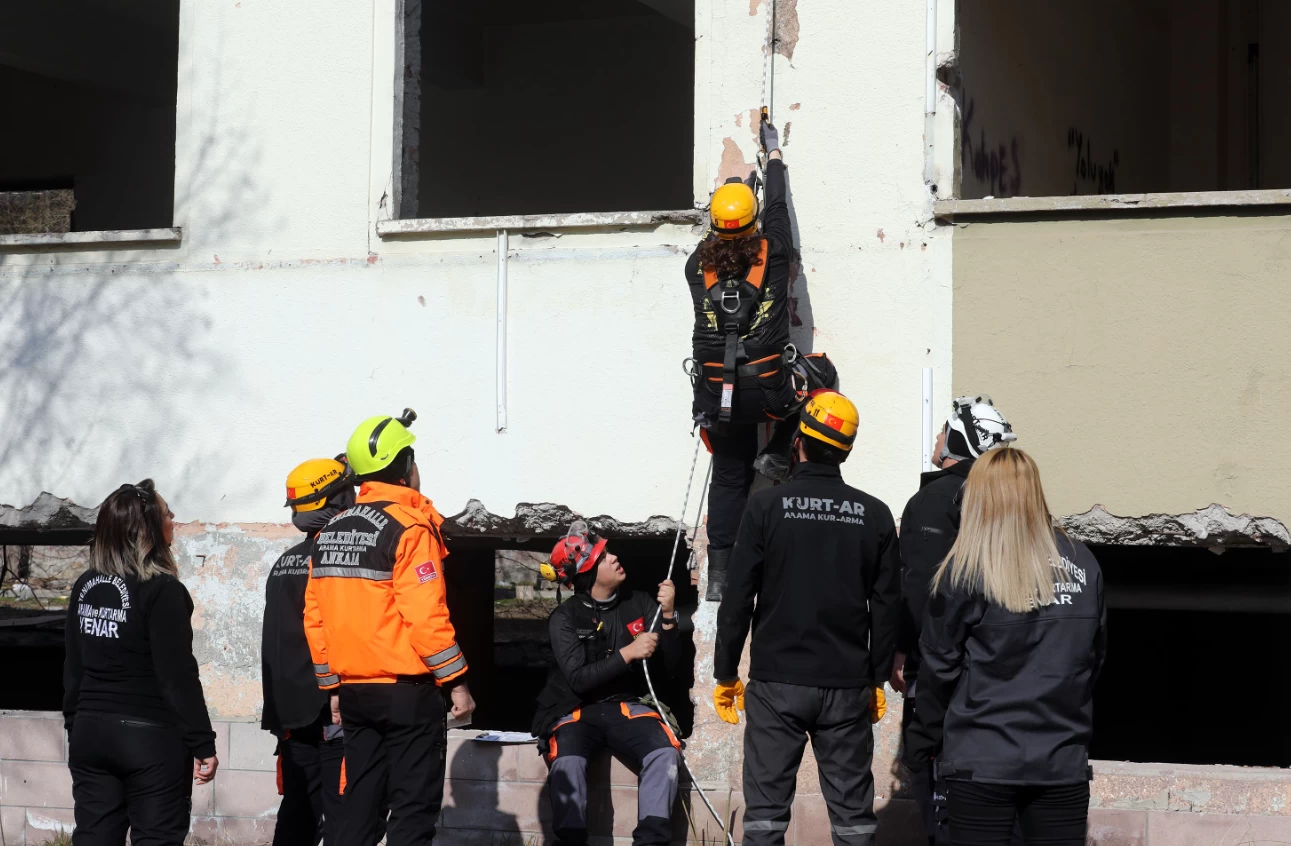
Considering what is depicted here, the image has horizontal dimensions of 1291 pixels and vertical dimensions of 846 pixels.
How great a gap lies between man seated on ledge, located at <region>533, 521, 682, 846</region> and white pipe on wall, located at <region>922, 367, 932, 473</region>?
4.41ft

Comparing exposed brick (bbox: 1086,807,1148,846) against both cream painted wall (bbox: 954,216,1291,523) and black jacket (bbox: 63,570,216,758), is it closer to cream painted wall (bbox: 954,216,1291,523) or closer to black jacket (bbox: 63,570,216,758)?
cream painted wall (bbox: 954,216,1291,523)

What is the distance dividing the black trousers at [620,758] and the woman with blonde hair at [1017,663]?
202 centimetres

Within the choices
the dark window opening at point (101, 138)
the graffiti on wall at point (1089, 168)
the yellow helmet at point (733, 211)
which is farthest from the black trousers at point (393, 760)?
the dark window opening at point (101, 138)

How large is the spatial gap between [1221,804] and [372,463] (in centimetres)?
384

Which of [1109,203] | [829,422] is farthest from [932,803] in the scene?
[1109,203]

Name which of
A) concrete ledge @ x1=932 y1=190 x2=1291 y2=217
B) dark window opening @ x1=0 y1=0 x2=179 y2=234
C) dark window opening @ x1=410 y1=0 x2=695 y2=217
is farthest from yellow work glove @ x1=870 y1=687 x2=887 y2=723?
dark window opening @ x1=0 y1=0 x2=179 y2=234

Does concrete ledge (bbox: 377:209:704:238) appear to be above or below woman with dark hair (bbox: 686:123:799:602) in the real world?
above

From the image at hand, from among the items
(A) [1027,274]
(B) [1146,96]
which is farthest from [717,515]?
(B) [1146,96]

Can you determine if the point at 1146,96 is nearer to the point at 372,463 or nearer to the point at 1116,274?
the point at 1116,274

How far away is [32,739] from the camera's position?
712cm

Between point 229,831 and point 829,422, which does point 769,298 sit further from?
point 229,831

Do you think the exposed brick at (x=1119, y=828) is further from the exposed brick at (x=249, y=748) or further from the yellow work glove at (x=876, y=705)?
the exposed brick at (x=249, y=748)

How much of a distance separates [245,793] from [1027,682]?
14.8 feet

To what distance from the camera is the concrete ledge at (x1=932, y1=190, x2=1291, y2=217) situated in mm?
5824
